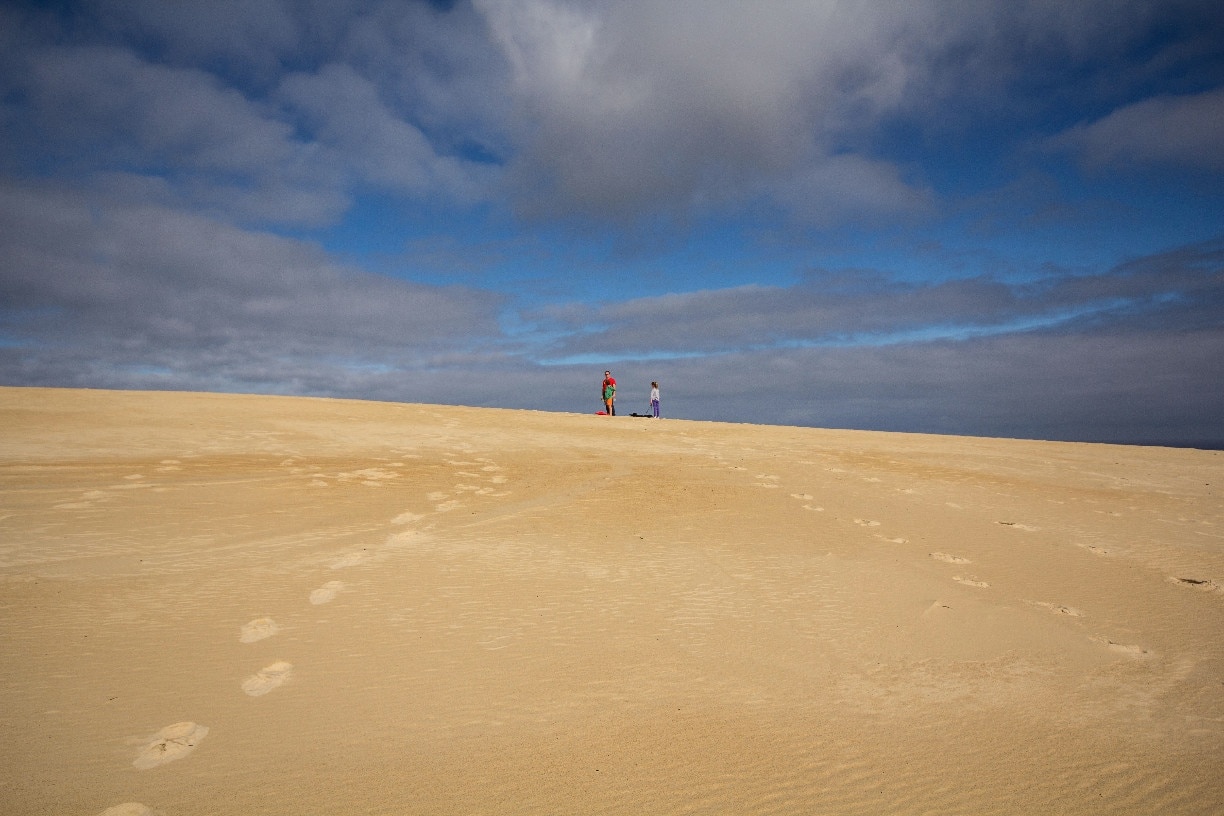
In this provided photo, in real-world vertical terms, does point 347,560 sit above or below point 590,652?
above

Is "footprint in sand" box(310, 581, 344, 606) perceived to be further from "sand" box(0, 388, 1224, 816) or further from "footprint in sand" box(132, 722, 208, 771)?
"footprint in sand" box(132, 722, 208, 771)

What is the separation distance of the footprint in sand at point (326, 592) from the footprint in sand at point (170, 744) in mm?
1532

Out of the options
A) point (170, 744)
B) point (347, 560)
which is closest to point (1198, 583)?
point (347, 560)

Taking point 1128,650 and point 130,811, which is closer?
point 130,811

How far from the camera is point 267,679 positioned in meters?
3.09

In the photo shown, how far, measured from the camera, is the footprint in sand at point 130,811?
2.05 m

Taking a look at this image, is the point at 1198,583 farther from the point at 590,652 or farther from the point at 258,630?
Answer: the point at 258,630

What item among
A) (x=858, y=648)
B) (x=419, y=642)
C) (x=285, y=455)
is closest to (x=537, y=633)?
(x=419, y=642)

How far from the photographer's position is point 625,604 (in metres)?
4.30

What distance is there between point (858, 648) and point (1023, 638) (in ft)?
3.80

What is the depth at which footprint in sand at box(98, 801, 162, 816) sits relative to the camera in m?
2.05

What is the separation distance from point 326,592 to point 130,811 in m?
2.33

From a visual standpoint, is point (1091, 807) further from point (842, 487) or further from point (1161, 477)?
point (1161, 477)

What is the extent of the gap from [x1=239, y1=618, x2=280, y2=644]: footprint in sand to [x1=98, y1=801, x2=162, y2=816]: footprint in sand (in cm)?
148
